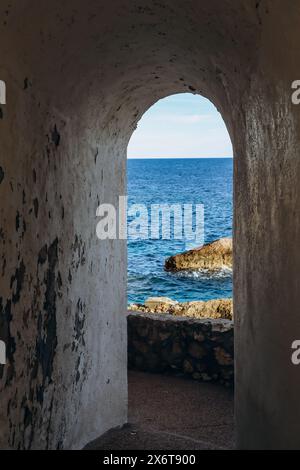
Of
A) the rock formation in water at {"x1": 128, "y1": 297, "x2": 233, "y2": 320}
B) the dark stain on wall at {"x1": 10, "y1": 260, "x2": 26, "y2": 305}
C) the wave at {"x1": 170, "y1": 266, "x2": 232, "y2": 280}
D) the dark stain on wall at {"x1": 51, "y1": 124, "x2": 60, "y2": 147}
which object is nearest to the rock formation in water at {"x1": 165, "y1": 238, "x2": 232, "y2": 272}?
the wave at {"x1": 170, "y1": 266, "x2": 232, "y2": 280}

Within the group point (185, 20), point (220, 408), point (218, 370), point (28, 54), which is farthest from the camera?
point (218, 370)

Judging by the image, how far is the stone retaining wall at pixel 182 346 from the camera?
7.29m

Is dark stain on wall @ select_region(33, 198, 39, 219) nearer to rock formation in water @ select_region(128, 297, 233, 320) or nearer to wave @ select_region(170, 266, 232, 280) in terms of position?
rock formation in water @ select_region(128, 297, 233, 320)

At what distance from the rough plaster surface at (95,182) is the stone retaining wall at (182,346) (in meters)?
2.91

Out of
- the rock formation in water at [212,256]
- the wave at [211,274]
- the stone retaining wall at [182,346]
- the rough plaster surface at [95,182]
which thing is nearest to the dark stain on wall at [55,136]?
the rough plaster surface at [95,182]

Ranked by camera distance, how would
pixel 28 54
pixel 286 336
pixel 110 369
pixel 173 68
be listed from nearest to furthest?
pixel 286 336 < pixel 28 54 < pixel 173 68 < pixel 110 369

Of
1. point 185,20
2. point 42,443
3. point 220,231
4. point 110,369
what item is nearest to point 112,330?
point 110,369

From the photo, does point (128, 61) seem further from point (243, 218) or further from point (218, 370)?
point (218, 370)

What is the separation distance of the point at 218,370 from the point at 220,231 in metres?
40.4

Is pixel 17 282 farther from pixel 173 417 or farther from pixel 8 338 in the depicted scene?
pixel 173 417

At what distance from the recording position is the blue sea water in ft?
87.1

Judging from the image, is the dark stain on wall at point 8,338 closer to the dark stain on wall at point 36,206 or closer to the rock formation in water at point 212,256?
the dark stain on wall at point 36,206

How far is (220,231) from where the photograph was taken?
47.3 m

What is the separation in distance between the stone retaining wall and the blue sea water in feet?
57.4
